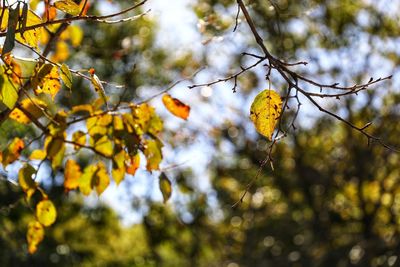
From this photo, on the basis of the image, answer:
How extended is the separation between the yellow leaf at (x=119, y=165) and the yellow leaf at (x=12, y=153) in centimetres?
31

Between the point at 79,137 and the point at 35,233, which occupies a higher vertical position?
the point at 79,137

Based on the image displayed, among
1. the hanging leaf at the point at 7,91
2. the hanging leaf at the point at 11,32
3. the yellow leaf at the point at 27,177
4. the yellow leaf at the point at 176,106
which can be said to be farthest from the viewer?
the yellow leaf at the point at 176,106

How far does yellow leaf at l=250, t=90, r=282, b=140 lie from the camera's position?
164cm

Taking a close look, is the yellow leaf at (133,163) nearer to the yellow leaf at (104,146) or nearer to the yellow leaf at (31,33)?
the yellow leaf at (104,146)

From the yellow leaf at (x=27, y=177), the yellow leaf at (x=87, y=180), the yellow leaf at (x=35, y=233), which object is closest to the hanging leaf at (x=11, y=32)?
the yellow leaf at (x=27, y=177)

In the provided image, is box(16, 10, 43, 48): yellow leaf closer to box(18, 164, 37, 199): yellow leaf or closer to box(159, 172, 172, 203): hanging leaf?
box(18, 164, 37, 199): yellow leaf

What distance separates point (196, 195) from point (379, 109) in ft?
6.09

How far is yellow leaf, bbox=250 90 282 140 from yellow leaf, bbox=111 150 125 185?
2.11 ft

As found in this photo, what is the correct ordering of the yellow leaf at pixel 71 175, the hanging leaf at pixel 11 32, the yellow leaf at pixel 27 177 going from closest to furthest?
the hanging leaf at pixel 11 32
the yellow leaf at pixel 27 177
the yellow leaf at pixel 71 175

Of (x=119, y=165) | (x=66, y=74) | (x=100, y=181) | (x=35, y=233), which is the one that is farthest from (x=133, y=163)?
(x=66, y=74)

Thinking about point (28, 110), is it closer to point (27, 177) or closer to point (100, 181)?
point (27, 177)

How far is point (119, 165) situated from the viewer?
7.11ft

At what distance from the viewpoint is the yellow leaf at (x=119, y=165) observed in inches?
85.4

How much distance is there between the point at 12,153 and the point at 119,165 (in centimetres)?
34
